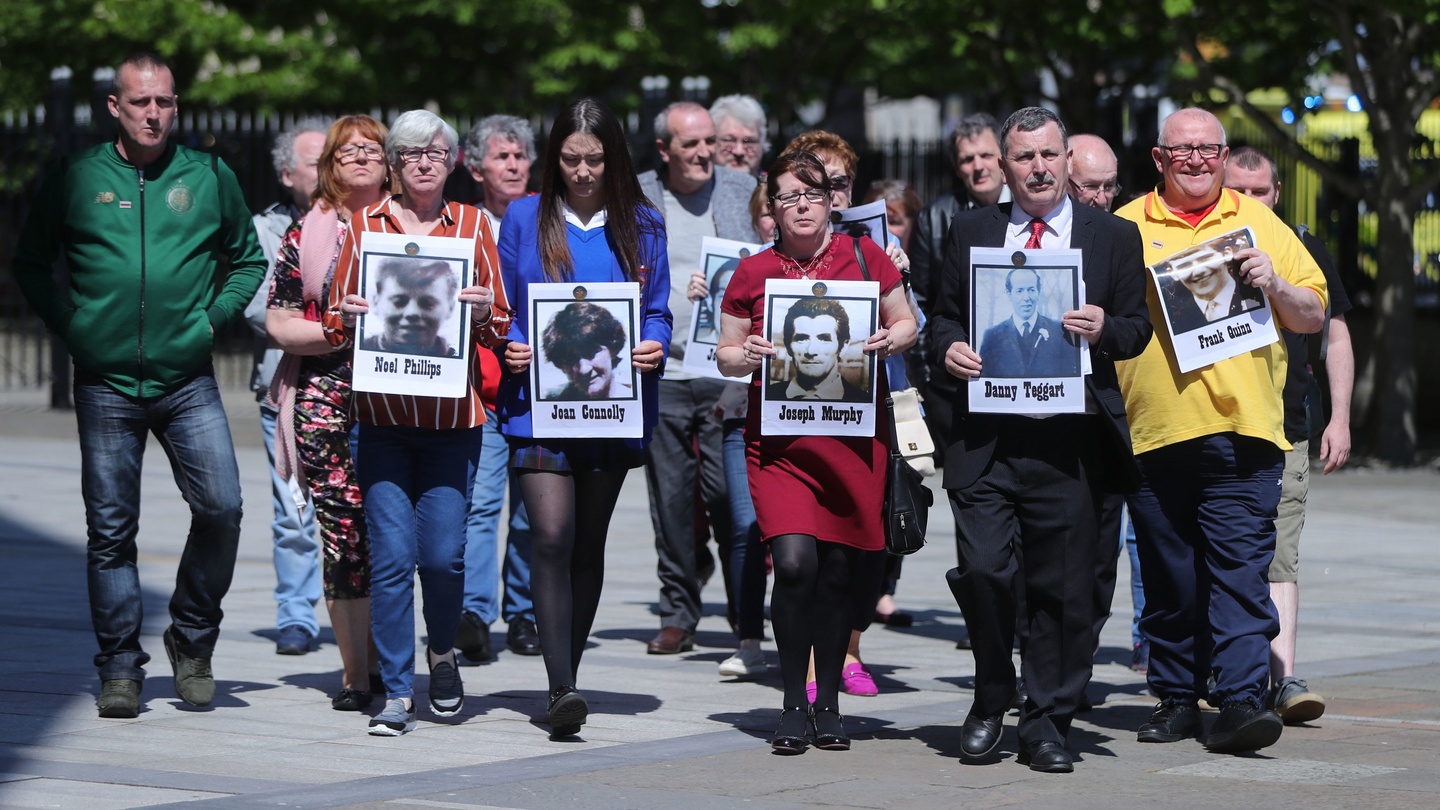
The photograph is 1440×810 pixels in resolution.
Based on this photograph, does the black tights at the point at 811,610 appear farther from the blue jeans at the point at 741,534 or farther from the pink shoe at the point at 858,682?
the blue jeans at the point at 741,534

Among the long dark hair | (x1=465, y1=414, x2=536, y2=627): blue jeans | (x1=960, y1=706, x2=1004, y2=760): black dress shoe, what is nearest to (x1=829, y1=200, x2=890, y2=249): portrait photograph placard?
the long dark hair

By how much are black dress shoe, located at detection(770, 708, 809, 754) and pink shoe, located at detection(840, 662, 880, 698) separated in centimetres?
120

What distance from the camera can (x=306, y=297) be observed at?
22.5 ft

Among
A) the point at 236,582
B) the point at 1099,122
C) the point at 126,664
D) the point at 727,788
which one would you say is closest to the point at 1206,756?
the point at 727,788

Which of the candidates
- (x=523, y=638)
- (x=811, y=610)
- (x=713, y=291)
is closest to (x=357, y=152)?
(x=713, y=291)

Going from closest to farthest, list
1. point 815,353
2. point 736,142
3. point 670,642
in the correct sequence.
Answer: point 815,353
point 670,642
point 736,142

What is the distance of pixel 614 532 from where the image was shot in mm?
12828

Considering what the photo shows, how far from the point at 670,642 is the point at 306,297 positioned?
Result: 239 cm

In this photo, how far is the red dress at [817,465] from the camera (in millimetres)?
6523

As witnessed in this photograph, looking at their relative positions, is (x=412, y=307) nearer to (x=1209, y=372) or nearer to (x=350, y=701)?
(x=350, y=701)

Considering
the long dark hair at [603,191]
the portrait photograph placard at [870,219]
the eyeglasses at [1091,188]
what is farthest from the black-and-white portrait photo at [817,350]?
the eyeglasses at [1091,188]

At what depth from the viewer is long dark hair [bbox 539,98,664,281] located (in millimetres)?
6766

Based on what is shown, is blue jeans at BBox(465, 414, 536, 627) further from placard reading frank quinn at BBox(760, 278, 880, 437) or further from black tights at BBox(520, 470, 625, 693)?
placard reading frank quinn at BBox(760, 278, 880, 437)

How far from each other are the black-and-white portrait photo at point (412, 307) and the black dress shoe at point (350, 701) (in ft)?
4.35
